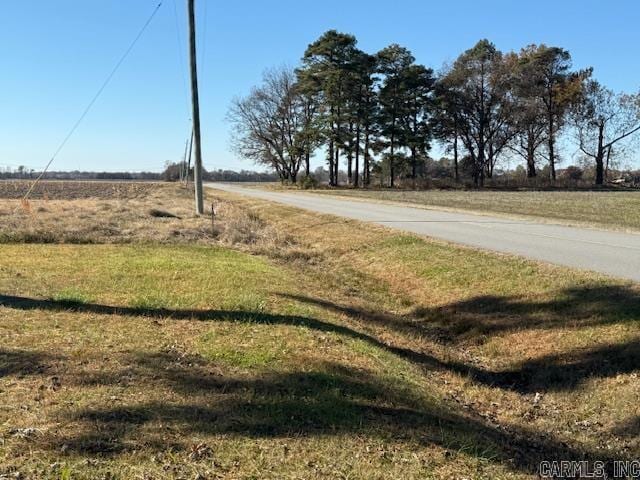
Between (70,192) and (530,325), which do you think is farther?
(70,192)

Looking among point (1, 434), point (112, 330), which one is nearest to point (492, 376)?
point (112, 330)

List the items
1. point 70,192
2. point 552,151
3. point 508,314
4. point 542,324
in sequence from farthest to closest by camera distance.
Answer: point 552,151
point 70,192
point 508,314
point 542,324

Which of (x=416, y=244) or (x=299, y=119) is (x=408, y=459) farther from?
(x=299, y=119)

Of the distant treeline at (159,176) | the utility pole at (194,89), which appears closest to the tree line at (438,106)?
the utility pole at (194,89)

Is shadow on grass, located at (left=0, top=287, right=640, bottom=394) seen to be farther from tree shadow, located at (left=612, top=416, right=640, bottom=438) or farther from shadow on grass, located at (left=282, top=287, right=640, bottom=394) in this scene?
tree shadow, located at (left=612, top=416, right=640, bottom=438)

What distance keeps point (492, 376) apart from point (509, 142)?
74.7 m

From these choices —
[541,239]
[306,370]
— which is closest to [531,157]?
[541,239]

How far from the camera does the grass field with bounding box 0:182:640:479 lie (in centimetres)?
379

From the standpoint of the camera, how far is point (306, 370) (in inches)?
219

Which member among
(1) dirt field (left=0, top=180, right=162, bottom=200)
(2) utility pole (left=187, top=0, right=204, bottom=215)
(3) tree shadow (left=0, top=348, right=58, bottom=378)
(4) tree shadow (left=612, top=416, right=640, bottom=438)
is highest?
(2) utility pole (left=187, top=0, right=204, bottom=215)

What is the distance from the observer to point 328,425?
4.29m

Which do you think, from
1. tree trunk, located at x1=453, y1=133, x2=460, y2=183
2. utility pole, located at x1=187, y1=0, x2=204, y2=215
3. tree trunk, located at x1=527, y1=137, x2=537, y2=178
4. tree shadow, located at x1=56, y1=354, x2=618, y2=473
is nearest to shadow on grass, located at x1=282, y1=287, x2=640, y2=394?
tree shadow, located at x1=56, y1=354, x2=618, y2=473

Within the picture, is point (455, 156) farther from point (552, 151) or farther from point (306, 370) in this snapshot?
point (306, 370)

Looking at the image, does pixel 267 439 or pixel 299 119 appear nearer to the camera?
pixel 267 439
